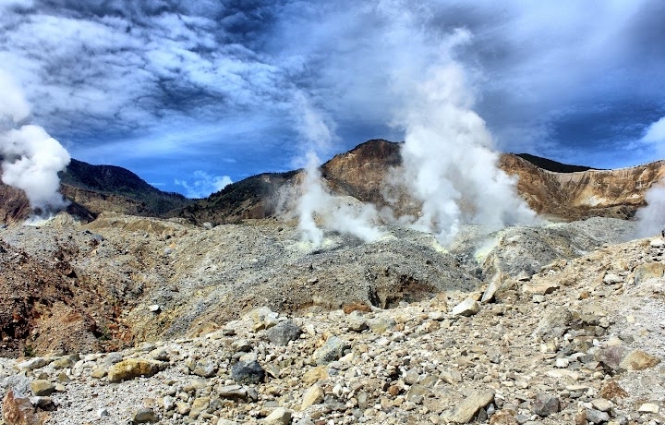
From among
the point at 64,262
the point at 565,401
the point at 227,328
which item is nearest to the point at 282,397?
the point at 227,328

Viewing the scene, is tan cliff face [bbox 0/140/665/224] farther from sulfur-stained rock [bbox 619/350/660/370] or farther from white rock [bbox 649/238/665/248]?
sulfur-stained rock [bbox 619/350/660/370]

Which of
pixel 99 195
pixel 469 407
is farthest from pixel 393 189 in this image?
pixel 99 195

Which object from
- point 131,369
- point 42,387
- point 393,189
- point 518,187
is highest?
point 393,189

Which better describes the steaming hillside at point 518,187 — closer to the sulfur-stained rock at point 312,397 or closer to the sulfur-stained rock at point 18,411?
the sulfur-stained rock at point 312,397

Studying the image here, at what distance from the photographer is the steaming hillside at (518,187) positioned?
219ft

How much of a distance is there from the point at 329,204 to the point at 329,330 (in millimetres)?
42044

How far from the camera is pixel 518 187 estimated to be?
6838 centimetres

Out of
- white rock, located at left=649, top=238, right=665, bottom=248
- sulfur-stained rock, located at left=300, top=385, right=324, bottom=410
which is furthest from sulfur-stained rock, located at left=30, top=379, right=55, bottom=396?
white rock, located at left=649, top=238, right=665, bottom=248

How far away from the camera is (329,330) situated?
884 centimetres

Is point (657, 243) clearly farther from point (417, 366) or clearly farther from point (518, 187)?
point (518, 187)

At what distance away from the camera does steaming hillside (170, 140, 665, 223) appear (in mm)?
66812

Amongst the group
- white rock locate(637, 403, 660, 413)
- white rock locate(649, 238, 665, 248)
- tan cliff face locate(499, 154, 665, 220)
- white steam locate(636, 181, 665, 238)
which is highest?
tan cliff face locate(499, 154, 665, 220)

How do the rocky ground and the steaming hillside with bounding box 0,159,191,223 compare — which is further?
the steaming hillside with bounding box 0,159,191,223

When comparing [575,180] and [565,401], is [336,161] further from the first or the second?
[565,401]
